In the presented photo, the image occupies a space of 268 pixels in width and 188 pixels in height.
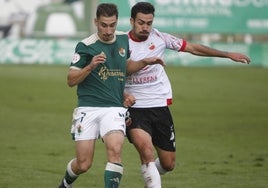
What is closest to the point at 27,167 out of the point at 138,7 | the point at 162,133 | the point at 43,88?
the point at 162,133

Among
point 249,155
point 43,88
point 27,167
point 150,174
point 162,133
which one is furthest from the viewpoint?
point 43,88

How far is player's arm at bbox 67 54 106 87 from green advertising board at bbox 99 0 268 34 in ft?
133

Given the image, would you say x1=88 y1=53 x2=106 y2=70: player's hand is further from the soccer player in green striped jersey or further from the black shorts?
the black shorts

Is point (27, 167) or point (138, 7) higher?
point (138, 7)

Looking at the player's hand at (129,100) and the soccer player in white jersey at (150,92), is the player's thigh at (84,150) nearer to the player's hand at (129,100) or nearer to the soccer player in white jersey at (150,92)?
the player's hand at (129,100)

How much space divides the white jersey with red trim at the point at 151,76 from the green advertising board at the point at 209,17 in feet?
129

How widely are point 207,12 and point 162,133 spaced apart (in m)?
40.0

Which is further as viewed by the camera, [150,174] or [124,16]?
[124,16]

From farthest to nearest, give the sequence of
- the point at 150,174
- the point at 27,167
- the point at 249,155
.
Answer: the point at 249,155 < the point at 27,167 < the point at 150,174

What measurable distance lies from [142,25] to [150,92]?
0.92 m

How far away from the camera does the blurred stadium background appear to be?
157 ft

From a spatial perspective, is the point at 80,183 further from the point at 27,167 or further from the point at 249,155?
the point at 249,155

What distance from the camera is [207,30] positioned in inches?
2003

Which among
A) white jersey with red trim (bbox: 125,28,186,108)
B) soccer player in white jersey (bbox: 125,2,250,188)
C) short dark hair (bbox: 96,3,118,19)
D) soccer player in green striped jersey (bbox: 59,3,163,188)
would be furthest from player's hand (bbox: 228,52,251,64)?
short dark hair (bbox: 96,3,118,19)
